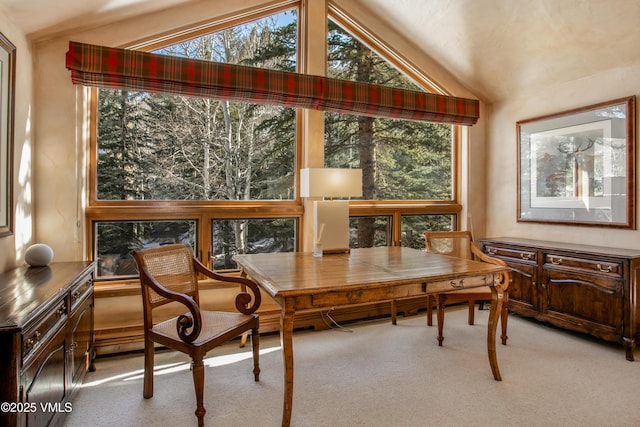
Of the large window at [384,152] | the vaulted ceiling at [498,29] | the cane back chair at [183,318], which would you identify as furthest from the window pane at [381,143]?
the cane back chair at [183,318]

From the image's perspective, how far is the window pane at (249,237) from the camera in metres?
3.19

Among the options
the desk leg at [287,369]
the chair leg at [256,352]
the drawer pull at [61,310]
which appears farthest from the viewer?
the chair leg at [256,352]

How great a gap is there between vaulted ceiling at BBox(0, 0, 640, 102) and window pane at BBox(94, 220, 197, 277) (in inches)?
56.1

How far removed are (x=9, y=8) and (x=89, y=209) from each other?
134 cm

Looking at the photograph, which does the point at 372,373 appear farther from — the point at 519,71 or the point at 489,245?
the point at 519,71

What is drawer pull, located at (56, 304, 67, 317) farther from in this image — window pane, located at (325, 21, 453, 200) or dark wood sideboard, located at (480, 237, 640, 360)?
dark wood sideboard, located at (480, 237, 640, 360)

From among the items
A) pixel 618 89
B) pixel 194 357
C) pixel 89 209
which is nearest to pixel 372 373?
pixel 194 357

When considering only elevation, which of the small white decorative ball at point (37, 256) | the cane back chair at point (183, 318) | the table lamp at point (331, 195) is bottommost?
the cane back chair at point (183, 318)

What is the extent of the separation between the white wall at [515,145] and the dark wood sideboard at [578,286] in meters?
0.19

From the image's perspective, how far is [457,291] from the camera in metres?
2.75

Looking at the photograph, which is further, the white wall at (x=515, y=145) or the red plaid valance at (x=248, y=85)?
the white wall at (x=515, y=145)

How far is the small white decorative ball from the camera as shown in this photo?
216cm

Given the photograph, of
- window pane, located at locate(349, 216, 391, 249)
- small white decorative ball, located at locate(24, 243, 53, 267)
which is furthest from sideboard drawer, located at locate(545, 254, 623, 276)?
small white decorative ball, located at locate(24, 243, 53, 267)

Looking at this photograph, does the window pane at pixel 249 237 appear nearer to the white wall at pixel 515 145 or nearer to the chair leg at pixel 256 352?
the chair leg at pixel 256 352
